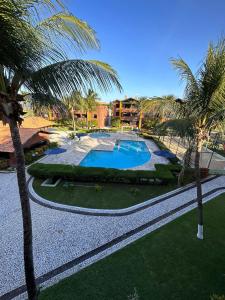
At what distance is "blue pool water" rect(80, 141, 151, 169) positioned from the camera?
890 inches

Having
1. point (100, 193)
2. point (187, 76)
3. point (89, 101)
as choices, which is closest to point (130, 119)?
point (89, 101)

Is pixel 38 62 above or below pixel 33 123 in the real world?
above

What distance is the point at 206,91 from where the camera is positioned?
7.80m

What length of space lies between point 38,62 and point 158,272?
783 centimetres

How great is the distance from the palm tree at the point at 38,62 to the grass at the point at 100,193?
306 inches

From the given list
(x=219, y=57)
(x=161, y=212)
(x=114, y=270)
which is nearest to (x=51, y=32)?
(x=219, y=57)

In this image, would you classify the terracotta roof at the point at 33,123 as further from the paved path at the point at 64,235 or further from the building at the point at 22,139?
the paved path at the point at 64,235

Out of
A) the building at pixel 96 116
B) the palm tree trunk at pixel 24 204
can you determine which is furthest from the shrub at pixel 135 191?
the building at pixel 96 116

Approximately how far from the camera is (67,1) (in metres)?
3.25

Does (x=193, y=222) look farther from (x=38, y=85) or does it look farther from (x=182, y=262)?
(x=38, y=85)

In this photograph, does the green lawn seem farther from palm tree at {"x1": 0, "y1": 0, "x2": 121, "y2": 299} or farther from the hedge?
the hedge

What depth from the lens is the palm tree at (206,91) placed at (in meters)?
7.27

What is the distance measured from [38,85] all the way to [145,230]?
838 centimetres

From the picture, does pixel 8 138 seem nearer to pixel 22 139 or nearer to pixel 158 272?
pixel 22 139
